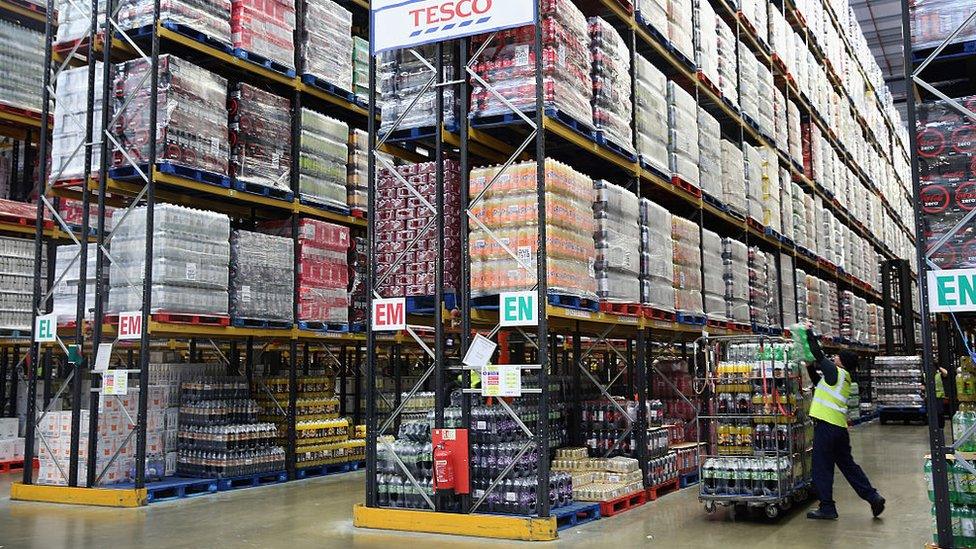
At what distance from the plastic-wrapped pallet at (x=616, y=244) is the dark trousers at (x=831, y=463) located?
7.59 ft

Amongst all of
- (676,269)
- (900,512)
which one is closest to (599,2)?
(676,269)

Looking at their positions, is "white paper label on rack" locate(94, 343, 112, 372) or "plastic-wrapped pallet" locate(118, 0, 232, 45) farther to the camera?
"plastic-wrapped pallet" locate(118, 0, 232, 45)

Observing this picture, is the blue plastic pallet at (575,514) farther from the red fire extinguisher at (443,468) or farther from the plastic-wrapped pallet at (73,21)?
the plastic-wrapped pallet at (73,21)

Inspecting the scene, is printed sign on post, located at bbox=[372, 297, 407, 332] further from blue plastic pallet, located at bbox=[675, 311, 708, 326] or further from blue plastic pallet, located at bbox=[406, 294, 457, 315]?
blue plastic pallet, located at bbox=[675, 311, 708, 326]

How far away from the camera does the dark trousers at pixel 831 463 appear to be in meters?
7.83

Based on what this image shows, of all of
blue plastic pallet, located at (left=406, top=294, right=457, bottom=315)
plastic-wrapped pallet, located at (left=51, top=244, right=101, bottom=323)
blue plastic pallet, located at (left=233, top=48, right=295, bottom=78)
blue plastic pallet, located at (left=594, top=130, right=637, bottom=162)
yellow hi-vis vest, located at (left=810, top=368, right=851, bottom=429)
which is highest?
blue plastic pallet, located at (left=233, top=48, right=295, bottom=78)

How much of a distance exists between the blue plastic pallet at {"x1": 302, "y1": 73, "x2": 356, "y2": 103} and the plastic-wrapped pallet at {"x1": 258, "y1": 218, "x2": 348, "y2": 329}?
186 centimetres

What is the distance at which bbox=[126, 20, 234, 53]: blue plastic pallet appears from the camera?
9.59 m

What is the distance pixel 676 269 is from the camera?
10539mm

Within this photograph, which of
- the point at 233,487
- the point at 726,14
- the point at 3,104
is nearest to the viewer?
the point at 233,487

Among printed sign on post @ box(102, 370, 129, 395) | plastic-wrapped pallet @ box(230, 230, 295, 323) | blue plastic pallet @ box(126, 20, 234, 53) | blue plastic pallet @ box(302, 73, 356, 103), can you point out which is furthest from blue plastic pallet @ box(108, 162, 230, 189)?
printed sign on post @ box(102, 370, 129, 395)

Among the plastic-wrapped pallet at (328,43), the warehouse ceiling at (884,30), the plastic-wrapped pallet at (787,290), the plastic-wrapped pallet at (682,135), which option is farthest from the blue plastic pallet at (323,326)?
the warehouse ceiling at (884,30)

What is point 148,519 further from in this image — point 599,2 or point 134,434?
point 599,2

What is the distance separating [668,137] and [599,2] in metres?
1.94
